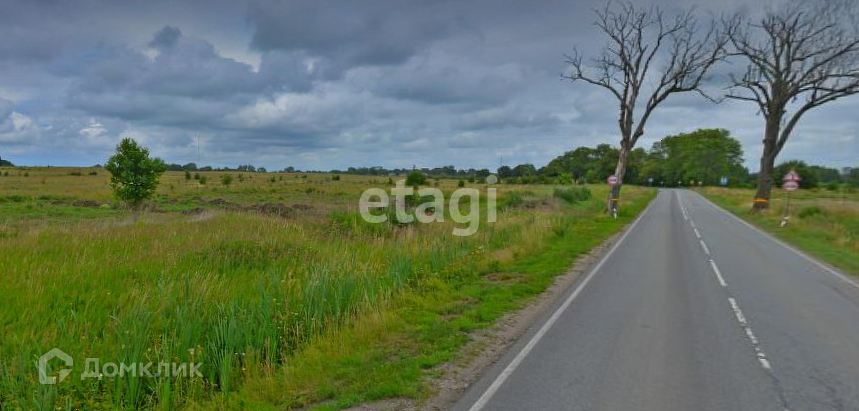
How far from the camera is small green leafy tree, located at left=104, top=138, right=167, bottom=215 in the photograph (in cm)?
2434

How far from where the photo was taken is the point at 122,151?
24562 mm

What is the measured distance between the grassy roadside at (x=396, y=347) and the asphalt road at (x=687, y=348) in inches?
31.8

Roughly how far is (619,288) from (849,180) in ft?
411

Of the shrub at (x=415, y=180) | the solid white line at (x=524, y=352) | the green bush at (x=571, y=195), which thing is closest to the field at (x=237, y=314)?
the solid white line at (x=524, y=352)

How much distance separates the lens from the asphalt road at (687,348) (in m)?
4.91

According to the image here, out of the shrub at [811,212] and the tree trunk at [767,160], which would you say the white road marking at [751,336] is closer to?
the shrub at [811,212]

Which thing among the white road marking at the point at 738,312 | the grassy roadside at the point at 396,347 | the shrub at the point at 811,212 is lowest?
the white road marking at the point at 738,312

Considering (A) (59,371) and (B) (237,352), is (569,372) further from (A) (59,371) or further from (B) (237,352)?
(A) (59,371)

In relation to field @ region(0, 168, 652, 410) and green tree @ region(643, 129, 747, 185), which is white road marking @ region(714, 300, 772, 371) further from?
green tree @ region(643, 129, 747, 185)

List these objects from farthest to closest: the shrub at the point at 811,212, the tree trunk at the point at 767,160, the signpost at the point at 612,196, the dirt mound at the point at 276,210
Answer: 1. the tree trunk at the point at 767,160
2. the shrub at the point at 811,212
3. the signpost at the point at 612,196
4. the dirt mound at the point at 276,210

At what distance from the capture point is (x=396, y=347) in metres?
6.33

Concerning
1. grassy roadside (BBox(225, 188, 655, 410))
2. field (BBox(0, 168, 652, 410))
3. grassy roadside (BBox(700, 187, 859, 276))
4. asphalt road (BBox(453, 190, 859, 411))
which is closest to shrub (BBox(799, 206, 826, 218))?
grassy roadside (BBox(700, 187, 859, 276))

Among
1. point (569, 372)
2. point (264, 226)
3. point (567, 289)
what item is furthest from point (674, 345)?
point (264, 226)

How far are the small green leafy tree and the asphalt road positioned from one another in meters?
23.9
